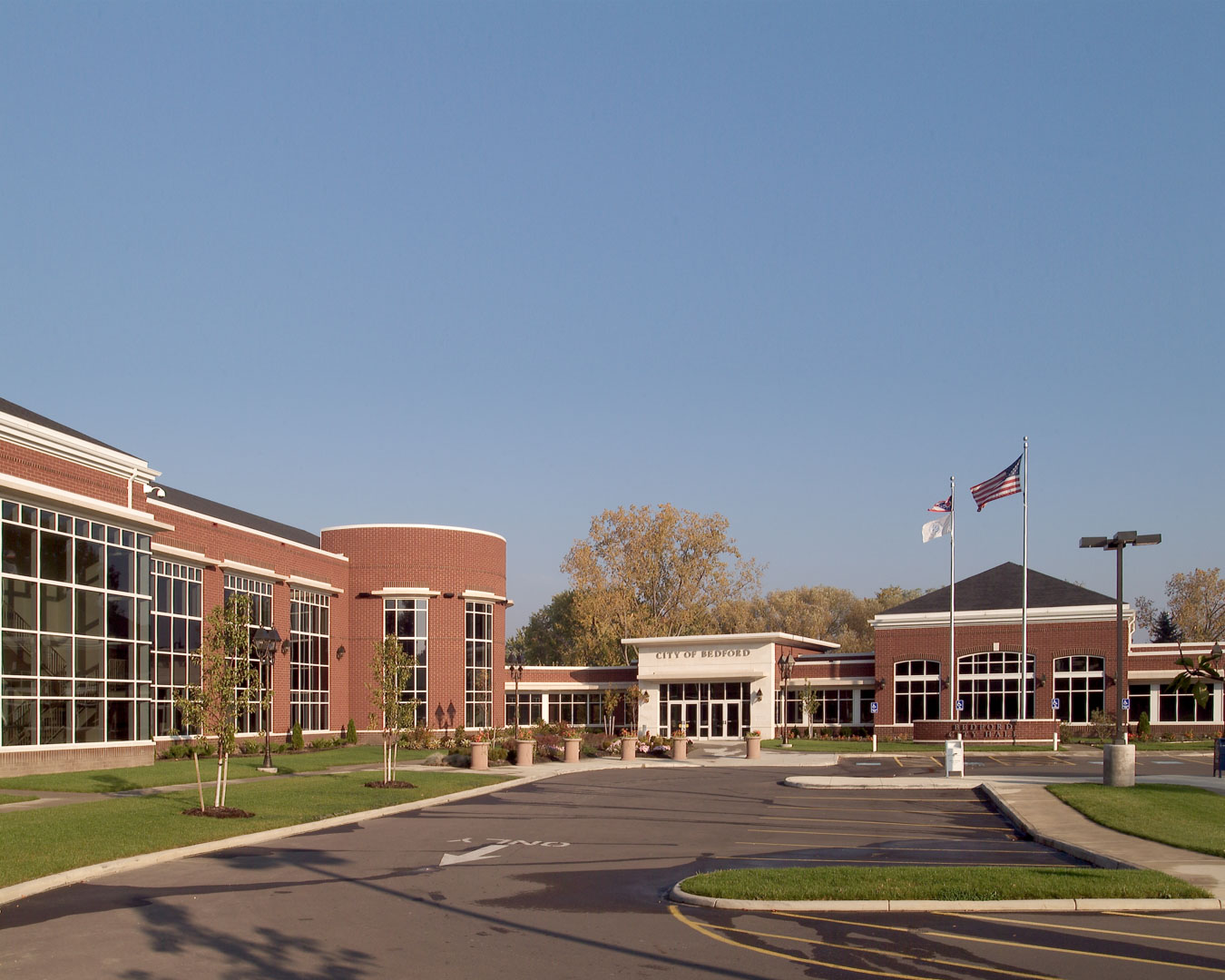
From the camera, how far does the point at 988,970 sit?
968 centimetres

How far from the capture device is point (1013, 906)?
40.3 feet

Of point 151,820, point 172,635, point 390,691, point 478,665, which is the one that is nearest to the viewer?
point 151,820

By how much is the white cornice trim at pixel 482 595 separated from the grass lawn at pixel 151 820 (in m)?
26.8

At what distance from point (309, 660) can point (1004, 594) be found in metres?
35.8

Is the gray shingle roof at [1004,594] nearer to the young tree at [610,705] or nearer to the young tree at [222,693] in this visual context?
the young tree at [610,705]

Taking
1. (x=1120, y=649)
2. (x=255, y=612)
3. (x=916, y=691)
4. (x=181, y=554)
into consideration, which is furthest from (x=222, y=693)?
(x=916, y=691)

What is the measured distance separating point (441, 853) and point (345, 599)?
1540 inches

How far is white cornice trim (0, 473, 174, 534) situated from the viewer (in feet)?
97.8


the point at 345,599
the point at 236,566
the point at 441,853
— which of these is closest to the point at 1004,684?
the point at 345,599

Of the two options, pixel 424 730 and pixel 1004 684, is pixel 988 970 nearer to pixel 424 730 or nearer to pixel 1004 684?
pixel 424 730

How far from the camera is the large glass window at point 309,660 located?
49500mm

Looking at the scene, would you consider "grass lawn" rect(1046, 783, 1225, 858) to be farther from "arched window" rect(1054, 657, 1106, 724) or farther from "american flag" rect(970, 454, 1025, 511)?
"arched window" rect(1054, 657, 1106, 724)

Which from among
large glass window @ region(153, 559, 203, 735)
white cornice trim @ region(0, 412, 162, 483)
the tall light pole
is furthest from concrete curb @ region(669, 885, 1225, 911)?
large glass window @ region(153, 559, 203, 735)

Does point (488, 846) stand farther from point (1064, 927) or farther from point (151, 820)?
point (1064, 927)
